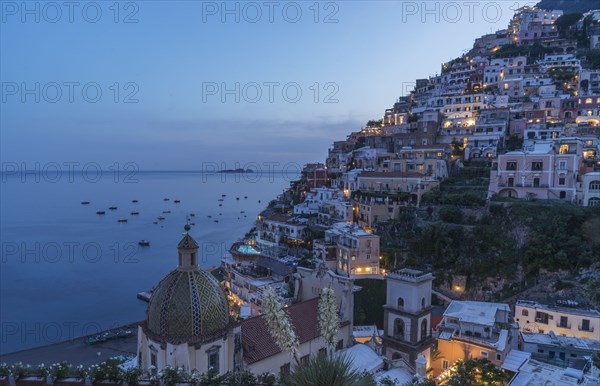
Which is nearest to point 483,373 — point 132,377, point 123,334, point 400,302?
point 400,302

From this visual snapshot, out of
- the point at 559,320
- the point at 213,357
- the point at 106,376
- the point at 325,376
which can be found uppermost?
the point at 325,376

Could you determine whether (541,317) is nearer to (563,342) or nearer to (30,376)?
(563,342)

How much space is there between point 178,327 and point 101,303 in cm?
4217

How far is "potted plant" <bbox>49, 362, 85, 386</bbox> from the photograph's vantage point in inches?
403

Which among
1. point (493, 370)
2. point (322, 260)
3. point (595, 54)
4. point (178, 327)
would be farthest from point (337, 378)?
point (595, 54)

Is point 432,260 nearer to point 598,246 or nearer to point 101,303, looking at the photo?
point 598,246

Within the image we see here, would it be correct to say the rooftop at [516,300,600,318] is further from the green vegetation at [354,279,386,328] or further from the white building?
the green vegetation at [354,279,386,328]

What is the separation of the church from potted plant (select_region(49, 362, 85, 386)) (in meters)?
3.65

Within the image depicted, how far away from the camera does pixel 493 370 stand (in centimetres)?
1577

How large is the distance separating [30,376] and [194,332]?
509 cm

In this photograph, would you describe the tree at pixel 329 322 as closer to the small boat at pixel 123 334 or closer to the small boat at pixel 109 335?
the small boat at pixel 123 334

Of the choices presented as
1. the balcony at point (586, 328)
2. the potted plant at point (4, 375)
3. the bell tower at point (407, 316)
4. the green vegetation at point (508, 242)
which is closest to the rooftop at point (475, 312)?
the bell tower at point (407, 316)

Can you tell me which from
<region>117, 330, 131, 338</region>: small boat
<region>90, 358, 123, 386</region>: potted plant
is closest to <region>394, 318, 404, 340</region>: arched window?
<region>90, 358, 123, 386</region>: potted plant

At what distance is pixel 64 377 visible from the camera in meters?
10.4
